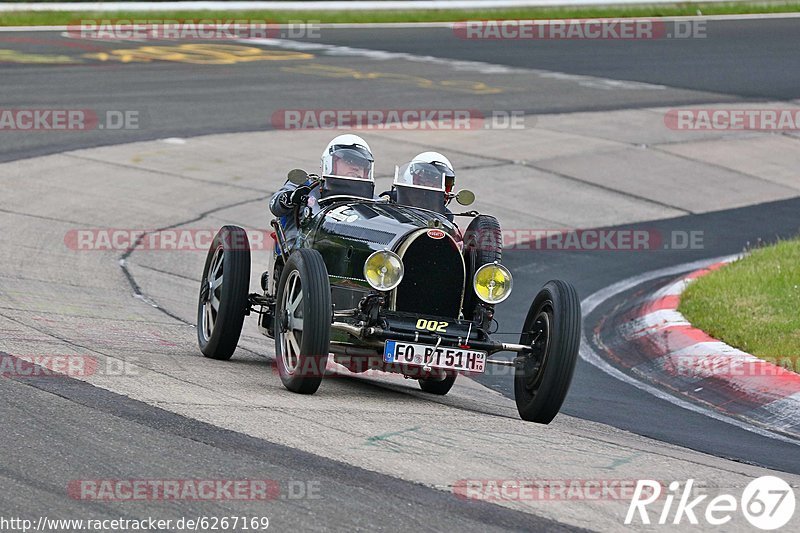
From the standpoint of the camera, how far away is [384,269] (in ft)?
25.3

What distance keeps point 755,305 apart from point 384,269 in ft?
13.7

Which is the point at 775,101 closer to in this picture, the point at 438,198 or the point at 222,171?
the point at 222,171

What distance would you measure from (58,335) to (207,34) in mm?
20164

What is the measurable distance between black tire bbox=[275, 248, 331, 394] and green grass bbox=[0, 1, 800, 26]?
2173cm

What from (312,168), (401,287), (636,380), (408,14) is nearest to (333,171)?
(401,287)

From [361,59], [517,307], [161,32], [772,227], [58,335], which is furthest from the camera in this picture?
[161,32]

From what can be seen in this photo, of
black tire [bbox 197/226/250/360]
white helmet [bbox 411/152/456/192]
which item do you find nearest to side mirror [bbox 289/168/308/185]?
black tire [bbox 197/226/250/360]

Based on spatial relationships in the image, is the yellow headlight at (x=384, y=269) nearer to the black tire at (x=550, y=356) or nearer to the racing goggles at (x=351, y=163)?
the black tire at (x=550, y=356)

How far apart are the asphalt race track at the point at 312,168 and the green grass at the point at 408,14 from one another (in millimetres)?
1549

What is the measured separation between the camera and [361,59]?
25.1 metres

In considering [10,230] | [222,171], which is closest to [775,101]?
[222,171]

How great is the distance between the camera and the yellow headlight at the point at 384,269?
7715 mm

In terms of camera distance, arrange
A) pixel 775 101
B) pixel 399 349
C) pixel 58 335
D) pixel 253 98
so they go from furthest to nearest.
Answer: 1. pixel 775 101
2. pixel 253 98
3. pixel 58 335
4. pixel 399 349

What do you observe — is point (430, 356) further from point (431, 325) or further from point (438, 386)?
point (438, 386)
